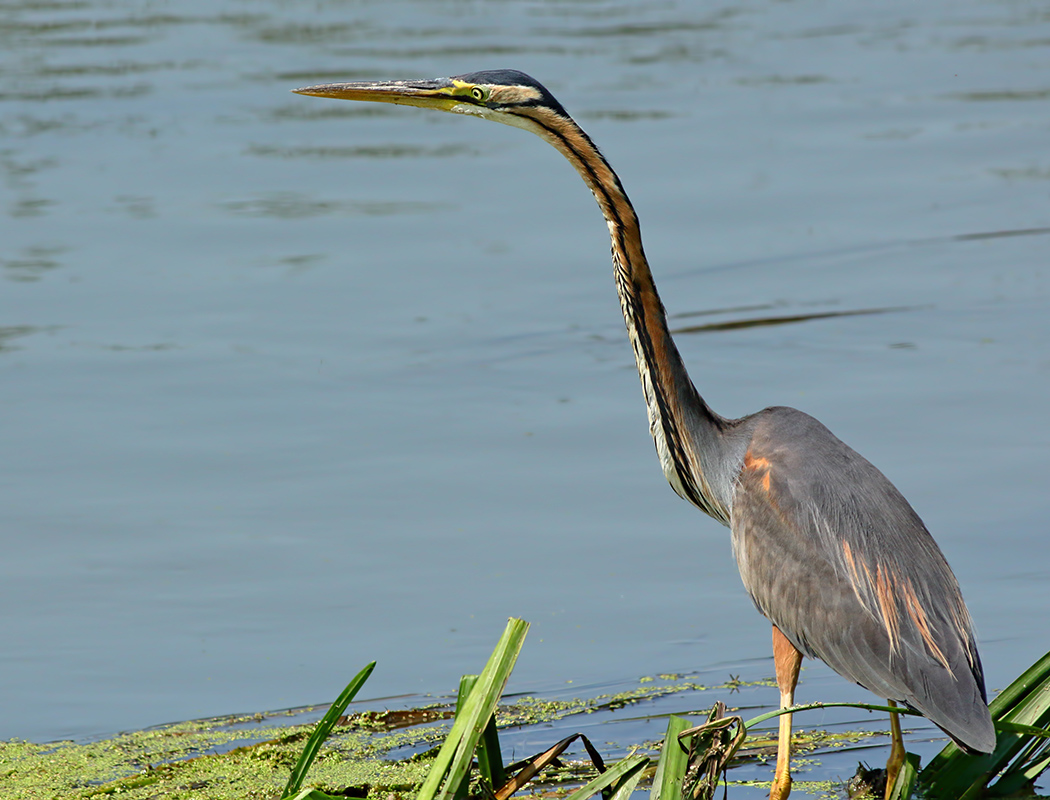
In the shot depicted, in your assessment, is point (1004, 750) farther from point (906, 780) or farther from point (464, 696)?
point (464, 696)

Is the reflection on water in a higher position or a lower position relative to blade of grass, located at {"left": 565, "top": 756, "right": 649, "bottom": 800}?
lower

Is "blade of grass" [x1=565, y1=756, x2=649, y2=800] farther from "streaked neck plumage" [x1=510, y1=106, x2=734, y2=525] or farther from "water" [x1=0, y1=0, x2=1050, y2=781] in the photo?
"water" [x1=0, y1=0, x2=1050, y2=781]

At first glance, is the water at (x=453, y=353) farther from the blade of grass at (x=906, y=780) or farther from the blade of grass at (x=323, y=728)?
the blade of grass at (x=323, y=728)

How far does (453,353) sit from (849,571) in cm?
454

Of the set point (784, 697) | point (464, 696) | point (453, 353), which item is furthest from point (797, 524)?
point (453, 353)

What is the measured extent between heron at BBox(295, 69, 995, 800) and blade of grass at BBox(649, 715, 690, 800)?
873 mm

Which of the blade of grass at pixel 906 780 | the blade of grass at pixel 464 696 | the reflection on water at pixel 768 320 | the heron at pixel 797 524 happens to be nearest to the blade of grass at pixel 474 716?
the blade of grass at pixel 464 696

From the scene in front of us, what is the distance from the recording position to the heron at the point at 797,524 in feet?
14.0

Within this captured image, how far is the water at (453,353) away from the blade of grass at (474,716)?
2.16 m

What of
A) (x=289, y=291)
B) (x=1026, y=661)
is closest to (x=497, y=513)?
(x=1026, y=661)

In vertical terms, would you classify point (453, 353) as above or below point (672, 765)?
below

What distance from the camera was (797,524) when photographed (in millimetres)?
4559

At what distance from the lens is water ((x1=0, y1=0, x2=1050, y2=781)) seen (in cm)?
599

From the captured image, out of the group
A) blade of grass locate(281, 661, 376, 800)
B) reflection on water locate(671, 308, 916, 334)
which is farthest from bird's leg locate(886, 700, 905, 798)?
reflection on water locate(671, 308, 916, 334)
